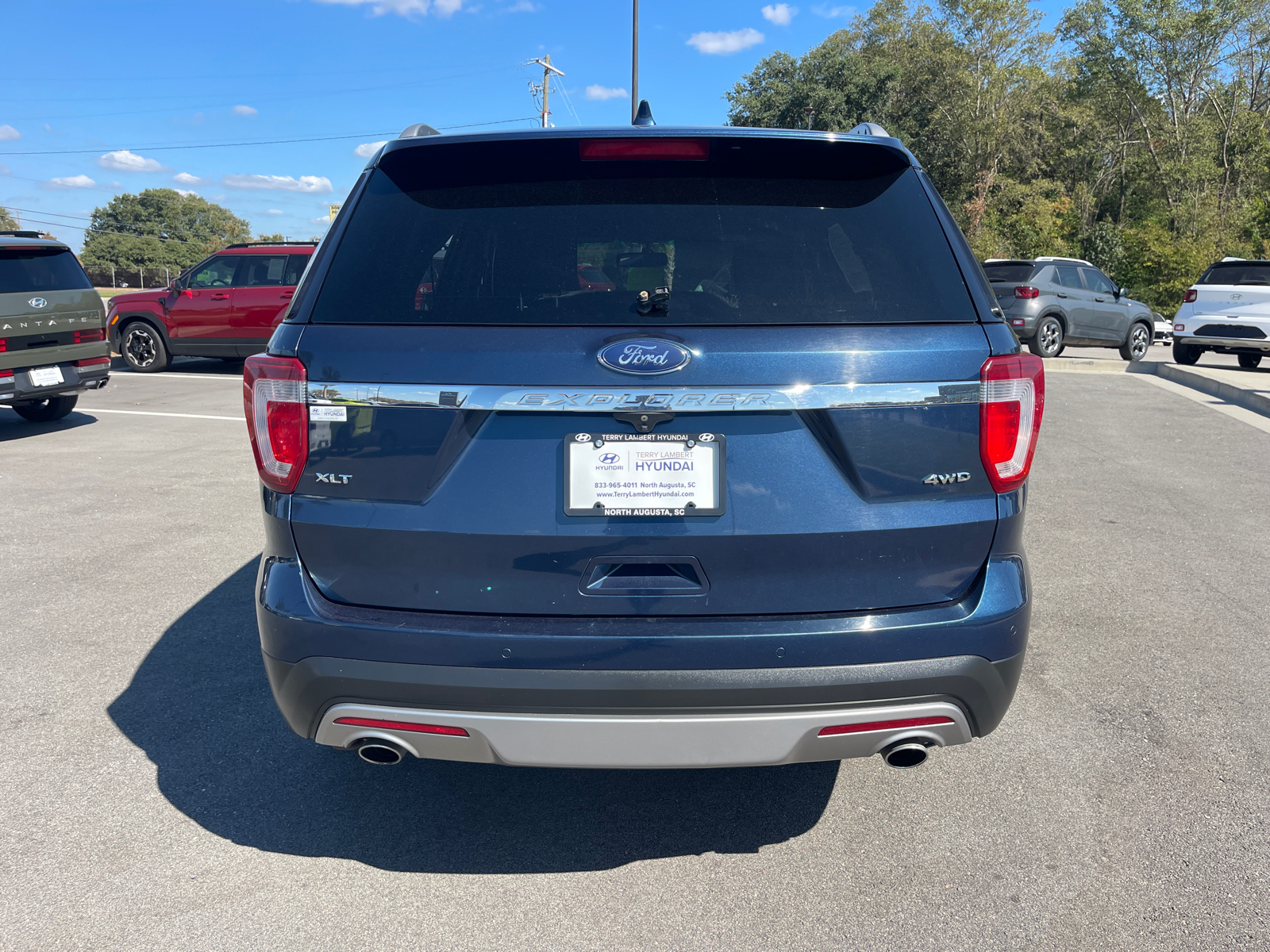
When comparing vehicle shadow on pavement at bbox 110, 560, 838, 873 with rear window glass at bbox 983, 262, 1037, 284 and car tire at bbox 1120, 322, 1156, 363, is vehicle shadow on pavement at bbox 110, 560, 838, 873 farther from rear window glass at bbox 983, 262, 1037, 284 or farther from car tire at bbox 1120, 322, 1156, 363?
car tire at bbox 1120, 322, 1156, 363

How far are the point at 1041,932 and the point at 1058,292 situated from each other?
17.5m

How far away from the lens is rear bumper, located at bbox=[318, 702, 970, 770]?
2146mm

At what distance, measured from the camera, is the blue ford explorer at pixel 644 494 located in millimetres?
2113

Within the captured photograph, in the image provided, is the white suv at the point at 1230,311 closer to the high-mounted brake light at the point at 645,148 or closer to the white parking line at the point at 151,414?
the white parking line at the point at 151,414

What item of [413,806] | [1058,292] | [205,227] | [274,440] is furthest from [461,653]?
[205,227]

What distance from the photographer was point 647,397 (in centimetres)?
208

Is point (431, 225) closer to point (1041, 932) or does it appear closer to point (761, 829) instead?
point (761, 829)

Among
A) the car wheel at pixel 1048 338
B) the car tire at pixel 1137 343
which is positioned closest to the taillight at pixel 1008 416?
the car wheel at pixel 1048 338

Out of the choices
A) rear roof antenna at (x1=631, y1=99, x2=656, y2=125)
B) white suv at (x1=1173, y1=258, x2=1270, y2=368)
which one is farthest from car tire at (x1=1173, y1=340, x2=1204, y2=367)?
rear roof antenna at (x1=631, y1=99, x2=656, y2=125)

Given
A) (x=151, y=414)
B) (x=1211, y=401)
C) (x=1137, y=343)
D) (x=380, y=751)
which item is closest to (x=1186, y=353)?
(x=1137, y=343)

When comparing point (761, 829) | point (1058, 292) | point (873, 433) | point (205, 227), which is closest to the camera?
point (873, 433)

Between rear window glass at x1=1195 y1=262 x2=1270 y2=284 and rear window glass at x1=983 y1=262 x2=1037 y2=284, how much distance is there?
303cm

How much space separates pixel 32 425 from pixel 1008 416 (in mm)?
11052

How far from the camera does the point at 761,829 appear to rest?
2.79 meters
